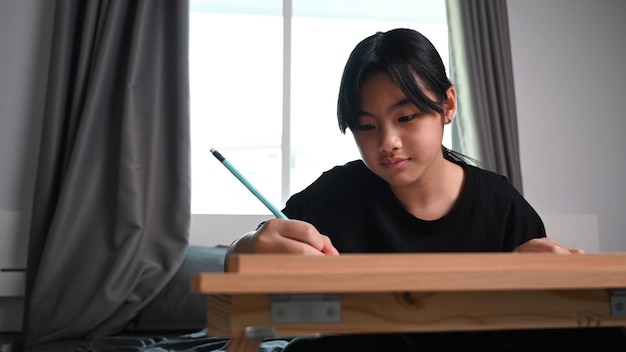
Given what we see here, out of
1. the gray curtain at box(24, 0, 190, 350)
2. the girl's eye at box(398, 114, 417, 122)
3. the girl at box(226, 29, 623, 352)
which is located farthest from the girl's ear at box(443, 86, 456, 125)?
the gray curtain at box(24, 0, 190, 350)

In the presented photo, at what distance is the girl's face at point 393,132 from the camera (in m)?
1.03

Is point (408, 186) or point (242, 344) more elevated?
point (408, 186)

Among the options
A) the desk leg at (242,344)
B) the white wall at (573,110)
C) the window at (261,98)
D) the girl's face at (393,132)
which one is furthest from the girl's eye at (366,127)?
the white wall at (573,110)

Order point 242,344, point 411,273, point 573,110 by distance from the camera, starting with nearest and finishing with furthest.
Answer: point 411,273, point 242,344, point 573,110

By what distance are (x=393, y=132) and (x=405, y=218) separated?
0.20 meters

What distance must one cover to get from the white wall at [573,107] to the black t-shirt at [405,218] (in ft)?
5.94

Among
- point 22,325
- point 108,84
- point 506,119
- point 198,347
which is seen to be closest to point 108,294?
point 22,325

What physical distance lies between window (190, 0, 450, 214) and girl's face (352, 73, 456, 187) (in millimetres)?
1666

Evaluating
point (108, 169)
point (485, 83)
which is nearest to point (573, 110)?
point (485, 83)

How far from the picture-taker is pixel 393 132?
40.8 inches

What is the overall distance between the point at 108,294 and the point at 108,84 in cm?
80

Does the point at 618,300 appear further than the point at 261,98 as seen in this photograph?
No

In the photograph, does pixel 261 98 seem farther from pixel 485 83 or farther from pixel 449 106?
pixel 449 106

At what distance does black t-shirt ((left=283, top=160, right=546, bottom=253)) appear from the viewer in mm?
1134
